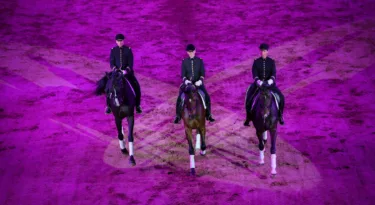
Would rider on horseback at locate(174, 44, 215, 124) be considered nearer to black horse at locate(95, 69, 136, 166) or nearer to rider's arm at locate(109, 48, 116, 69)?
black horse at locate(95, 69, 136, 166)

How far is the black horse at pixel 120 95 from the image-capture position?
9.88 meters

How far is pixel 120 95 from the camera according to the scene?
997 centimetres

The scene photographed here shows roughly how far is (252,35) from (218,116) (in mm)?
6552

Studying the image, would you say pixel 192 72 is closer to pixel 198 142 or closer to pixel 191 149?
pixel 191 149

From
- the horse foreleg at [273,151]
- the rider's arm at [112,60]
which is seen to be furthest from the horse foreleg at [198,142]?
the rider's arm at [112,60]

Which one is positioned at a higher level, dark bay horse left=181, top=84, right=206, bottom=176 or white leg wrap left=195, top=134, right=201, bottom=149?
dark bay horse left=181, top=84, right=206, bottom=176

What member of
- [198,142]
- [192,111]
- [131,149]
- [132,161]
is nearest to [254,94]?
[192,111]

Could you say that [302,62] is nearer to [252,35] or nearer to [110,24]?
[252,35]

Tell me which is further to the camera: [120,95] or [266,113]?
[120,95]

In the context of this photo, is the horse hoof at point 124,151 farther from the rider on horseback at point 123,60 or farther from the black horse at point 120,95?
the rider on horseback at point 123,60

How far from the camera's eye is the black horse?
988 centimetres

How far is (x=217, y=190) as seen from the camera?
31.3ft

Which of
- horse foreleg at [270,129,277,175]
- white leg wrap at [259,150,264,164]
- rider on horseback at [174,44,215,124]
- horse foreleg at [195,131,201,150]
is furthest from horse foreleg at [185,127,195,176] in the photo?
horse foreleg at [270,129,277,175]

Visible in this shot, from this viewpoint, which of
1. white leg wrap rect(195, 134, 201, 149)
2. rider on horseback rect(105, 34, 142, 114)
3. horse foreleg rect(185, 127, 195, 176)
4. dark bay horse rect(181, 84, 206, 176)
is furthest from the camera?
white leg wrap rect(195, 134, 201, 149)
